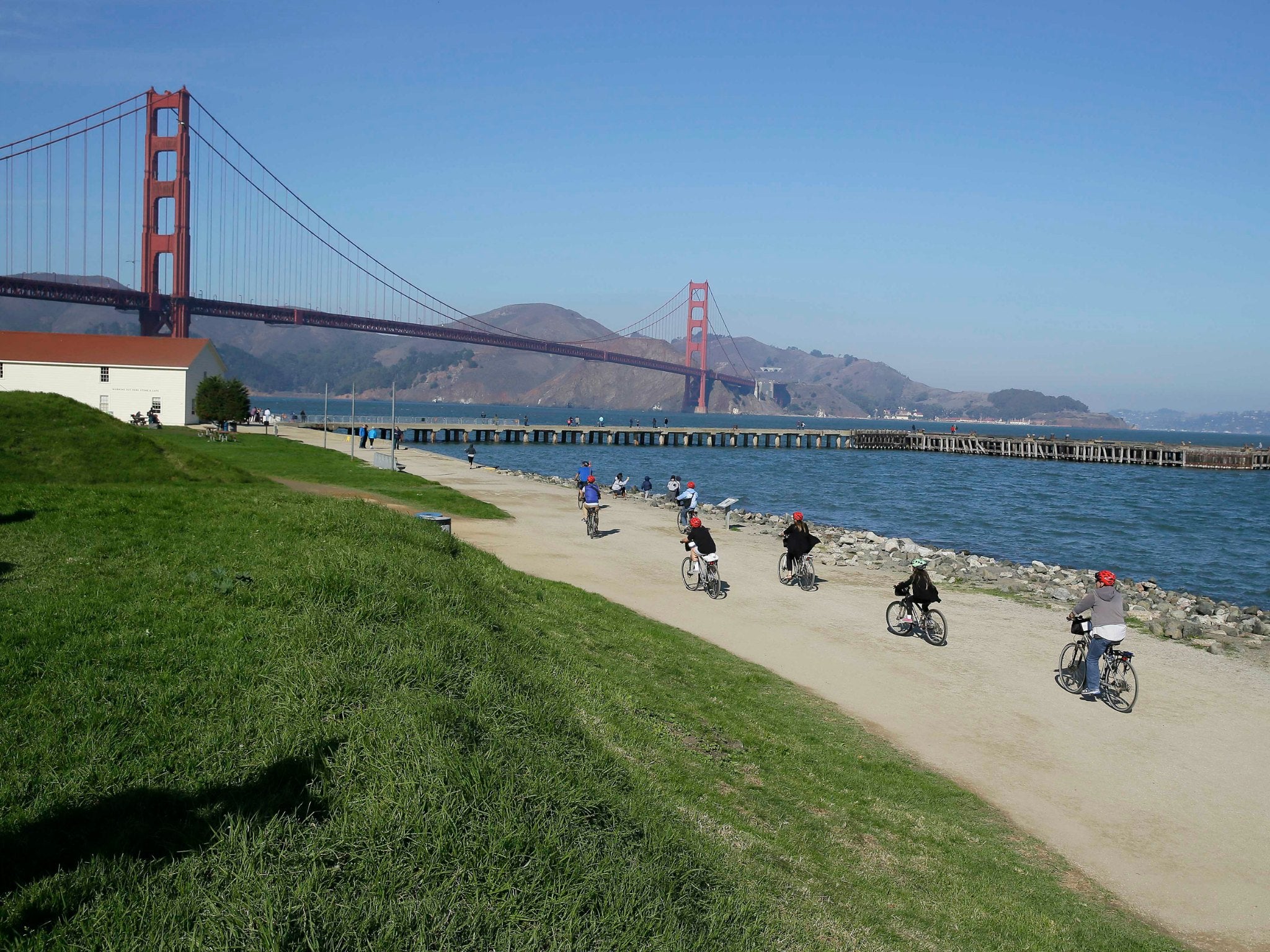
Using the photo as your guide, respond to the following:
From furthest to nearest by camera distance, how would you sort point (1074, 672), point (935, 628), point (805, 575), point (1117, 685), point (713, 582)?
point (805, 575), point (713, 582), point (935, 628), point (1074, 672), point (1117, 685)

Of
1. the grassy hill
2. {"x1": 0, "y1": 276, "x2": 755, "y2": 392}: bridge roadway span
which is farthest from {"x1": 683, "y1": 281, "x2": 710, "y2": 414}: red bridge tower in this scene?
the grassy hill

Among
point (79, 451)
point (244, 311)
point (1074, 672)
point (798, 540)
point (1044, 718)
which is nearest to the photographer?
point (1044, 718)

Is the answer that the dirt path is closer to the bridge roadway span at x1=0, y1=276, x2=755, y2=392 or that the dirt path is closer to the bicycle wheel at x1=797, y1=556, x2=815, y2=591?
the bicycle wheel at x1=797, y1=556, x2=815, y2=591

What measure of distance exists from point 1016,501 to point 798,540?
129ft

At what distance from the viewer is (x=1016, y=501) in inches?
2125

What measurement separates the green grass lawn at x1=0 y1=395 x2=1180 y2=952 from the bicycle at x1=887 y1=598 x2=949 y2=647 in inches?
217

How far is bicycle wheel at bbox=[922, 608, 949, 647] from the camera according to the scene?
1560cm

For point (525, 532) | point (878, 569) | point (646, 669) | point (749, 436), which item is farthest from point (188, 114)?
point (646, 669)

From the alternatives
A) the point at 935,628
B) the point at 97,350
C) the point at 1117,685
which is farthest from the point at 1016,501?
the point at 97,350

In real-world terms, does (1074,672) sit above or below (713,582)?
below

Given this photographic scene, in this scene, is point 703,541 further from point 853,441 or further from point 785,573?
point 853,441

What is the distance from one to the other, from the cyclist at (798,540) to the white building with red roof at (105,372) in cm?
4896

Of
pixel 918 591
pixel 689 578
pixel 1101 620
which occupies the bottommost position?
pixel 689 578

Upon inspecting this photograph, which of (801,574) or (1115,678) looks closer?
(1115,678)
